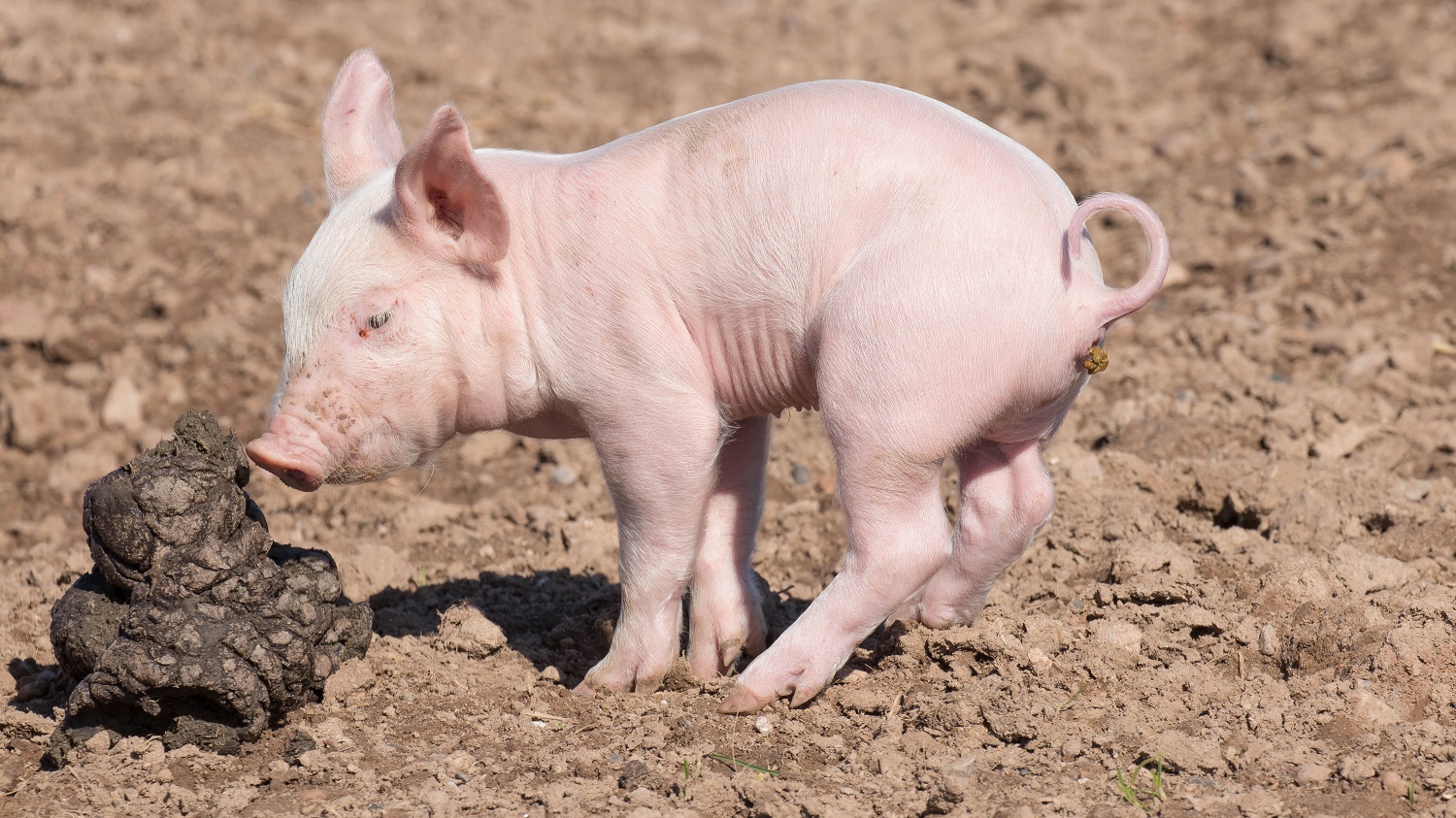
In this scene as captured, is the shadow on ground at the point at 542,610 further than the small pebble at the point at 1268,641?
Yes

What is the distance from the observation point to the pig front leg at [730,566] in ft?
15.9

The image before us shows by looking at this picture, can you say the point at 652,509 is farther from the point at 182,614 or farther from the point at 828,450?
the point at 828,450

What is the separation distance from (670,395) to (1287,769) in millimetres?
1971

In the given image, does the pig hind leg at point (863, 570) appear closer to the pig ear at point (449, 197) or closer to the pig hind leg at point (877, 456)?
the pig hind leg at point (877, 456)

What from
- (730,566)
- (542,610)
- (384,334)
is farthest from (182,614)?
(730,566)

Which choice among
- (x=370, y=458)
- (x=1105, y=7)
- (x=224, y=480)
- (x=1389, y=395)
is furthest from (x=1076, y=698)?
(x=1105, y=7)

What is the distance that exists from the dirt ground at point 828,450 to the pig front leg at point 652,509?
6.1 inches

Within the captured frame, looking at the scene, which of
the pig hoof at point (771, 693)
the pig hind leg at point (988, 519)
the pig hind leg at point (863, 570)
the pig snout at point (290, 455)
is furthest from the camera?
the pig hind leg at point (988, 519)

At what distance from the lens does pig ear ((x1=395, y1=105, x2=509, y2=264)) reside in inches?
156

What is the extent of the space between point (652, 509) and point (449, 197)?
110 cm

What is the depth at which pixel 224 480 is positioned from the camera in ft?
13.9

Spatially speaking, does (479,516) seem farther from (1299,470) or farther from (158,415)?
(1299,470)

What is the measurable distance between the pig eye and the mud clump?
0.57m

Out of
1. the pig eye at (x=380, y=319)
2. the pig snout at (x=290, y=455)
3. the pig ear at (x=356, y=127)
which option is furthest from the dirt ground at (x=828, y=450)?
the pig ear at (x=356, y=127)
